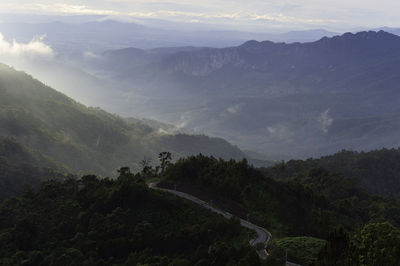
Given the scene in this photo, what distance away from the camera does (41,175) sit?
164000mm

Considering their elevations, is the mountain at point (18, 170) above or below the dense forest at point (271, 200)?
below

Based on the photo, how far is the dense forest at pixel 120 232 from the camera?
2499 inches

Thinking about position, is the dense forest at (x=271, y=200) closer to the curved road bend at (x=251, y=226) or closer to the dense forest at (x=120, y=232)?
the curved road bend at (x=251, y=226)

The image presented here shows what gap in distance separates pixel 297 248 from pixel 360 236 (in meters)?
16.2

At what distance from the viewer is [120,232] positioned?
72.9 m

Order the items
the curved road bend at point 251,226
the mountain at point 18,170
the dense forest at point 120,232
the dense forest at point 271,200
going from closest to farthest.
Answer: the dense forest at point 120,232
the curved road bend at point 251,226
the dense forest at point 271,200
the mountain at point 18,170

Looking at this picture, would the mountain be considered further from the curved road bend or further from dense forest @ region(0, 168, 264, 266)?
the curved road bend

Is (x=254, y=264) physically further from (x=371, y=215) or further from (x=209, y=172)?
(x=371, y=215)

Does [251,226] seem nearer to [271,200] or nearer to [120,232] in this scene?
[271,200]

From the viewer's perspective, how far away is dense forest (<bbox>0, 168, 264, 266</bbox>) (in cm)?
6347

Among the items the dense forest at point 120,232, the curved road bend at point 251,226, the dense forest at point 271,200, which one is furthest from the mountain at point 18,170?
the curved road bend at point 251,226

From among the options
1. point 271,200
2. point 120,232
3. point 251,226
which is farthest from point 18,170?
point 251,226

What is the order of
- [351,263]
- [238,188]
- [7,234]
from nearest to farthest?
[351,263]
[7,234]
[238,188]

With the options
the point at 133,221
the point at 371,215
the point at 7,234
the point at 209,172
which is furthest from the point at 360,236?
the point at 371,215
